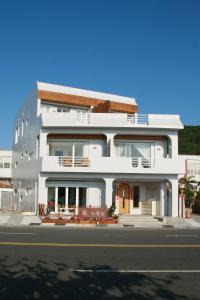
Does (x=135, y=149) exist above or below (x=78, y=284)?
above

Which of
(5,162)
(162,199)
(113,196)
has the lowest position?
(162,199)

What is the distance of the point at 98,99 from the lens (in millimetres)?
40406

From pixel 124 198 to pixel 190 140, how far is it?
49999mm

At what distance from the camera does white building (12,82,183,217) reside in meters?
32.4

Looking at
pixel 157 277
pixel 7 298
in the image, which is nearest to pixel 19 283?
pixel 7 298

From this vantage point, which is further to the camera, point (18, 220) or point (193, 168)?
point (193, 168)

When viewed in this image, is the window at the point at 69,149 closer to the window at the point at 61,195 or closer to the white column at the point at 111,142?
the white column at the point at 111,142

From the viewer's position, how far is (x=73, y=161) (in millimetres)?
32750

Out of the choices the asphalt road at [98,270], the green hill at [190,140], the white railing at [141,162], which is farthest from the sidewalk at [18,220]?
the green hill at [190,140]

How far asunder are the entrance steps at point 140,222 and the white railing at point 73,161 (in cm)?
492

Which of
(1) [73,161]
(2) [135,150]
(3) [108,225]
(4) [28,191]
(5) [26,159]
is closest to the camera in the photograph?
(3) [108,225]

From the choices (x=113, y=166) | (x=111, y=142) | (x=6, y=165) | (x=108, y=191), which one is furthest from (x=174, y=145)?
(x=6, y=165)

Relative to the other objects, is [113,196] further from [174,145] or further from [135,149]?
[174,145]

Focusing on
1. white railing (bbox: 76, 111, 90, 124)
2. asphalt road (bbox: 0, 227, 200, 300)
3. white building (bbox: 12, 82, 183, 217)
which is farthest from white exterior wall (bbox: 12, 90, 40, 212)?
asphalt road (bbox: 0, 227, 200, 300)
